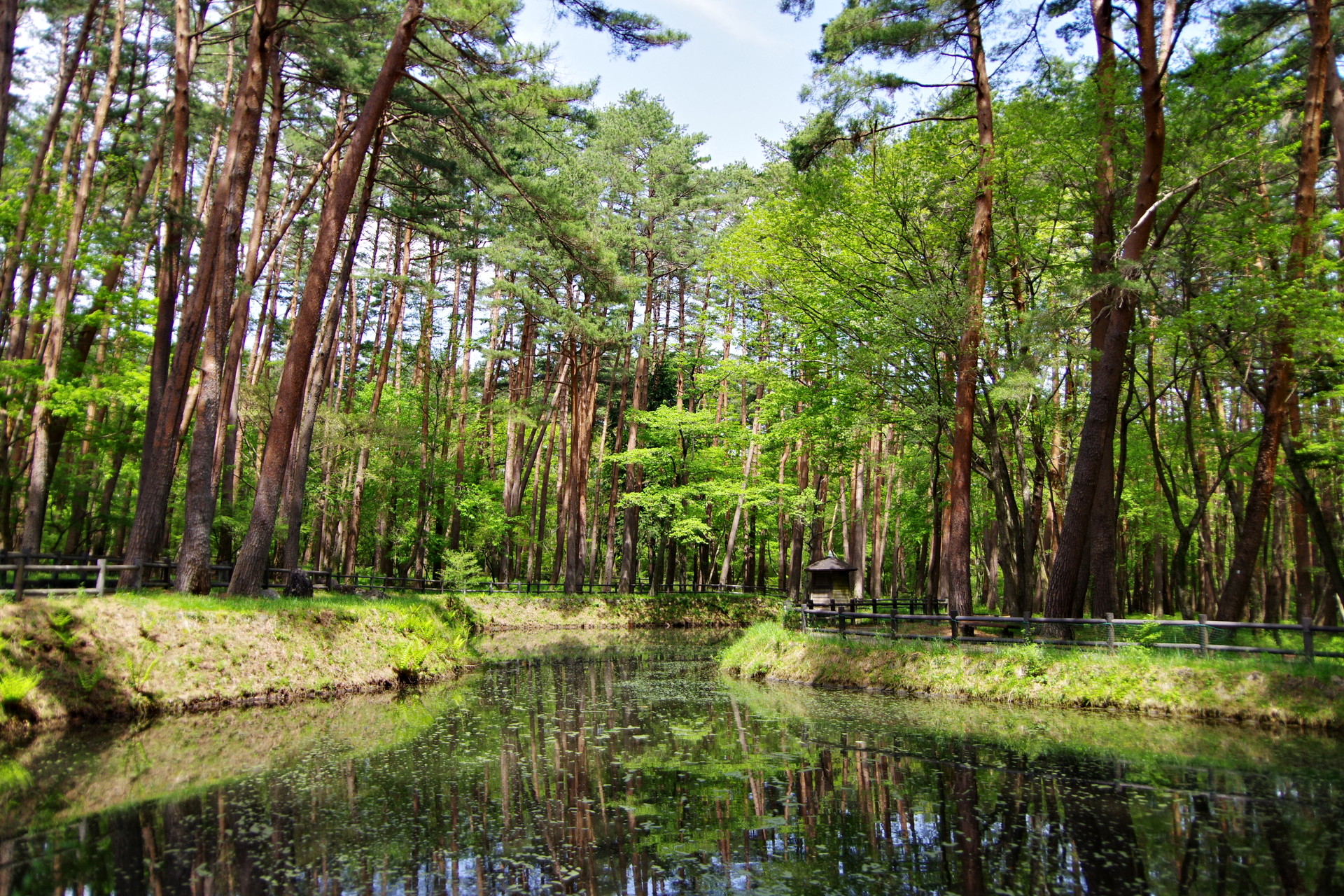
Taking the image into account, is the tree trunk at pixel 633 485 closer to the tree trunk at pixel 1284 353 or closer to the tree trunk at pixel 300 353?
the tree trunk at pixel 300 353

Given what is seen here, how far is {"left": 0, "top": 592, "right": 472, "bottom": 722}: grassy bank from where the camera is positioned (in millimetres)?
9789

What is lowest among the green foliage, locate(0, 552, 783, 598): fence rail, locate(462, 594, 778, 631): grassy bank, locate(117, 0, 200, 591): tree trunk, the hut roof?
locate(462, 594, 778, 631): grassy bank

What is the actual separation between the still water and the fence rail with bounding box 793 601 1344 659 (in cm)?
159

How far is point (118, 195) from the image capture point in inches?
937

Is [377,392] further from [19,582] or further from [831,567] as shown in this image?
[19,582]

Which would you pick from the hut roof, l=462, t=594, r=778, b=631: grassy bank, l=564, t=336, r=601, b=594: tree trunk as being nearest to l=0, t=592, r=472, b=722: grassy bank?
the hut roof

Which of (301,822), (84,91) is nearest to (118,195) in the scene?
(84,91)

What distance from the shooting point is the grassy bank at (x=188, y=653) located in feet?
32.1

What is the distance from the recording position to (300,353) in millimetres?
13742

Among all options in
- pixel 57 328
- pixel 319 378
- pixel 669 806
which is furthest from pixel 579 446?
pixel 669 806

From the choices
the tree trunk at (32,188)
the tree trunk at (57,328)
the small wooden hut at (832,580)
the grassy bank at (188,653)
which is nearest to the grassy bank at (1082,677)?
the small wooden hut at (832,580)

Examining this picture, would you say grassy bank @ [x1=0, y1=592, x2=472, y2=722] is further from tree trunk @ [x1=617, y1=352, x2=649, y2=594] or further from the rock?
tree trunk @ [x1=617, y1=352, x2=649, y2=594]

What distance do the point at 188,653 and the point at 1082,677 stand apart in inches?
523

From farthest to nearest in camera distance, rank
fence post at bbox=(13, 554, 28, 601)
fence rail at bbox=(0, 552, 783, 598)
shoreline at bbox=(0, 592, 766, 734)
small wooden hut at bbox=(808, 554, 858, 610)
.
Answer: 1. small wooden hut at bbox=(808, 554, 858, 610)
2. fence rail at bbox=(0, 552, 783, 598)
3. fence post at bbox=(13, 554, 28, 601)
4. shoreline at bbox=(0, 592, 766, 734)
